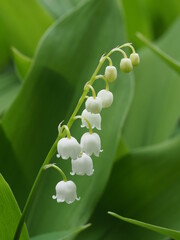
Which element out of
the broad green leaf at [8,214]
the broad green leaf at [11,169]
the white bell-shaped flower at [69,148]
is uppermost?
the white bell-shaped flower at [69,148]

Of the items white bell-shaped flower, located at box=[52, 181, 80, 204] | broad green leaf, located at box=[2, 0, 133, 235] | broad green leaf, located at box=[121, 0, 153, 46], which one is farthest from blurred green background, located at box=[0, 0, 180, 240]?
broad green leaf, located at box=[121, 0, 153, 46]

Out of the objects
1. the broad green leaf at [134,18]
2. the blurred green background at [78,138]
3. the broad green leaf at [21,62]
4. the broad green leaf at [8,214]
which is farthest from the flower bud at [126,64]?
the broad green leaf at [134,18]

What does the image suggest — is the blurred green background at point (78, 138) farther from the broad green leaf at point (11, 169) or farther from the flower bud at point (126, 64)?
the flower bud at point (126, 64)

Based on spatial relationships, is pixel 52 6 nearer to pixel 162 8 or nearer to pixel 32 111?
pixel 162 8

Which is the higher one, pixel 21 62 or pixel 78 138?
pixel 21 62

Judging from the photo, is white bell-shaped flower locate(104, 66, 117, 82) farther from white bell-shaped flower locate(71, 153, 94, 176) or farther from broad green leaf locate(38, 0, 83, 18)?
broad green leaf locate(38, 0, 83, 18)

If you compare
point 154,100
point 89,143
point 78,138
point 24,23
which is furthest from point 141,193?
point 24,23

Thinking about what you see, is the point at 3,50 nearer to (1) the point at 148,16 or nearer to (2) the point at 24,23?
(2) the point at 24,23
